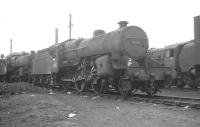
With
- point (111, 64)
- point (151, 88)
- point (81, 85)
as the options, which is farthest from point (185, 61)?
point (111, 64)

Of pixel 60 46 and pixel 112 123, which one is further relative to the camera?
pixel 60 46

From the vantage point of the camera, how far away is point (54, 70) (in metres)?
19.1

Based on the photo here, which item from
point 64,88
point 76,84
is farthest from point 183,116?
point 64,88

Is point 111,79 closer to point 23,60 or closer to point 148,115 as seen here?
point 148,115

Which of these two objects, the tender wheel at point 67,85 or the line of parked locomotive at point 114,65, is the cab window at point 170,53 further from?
the tender wheel at point 67,85

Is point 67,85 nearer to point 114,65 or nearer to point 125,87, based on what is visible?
point 114,65

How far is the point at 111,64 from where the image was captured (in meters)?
13.0

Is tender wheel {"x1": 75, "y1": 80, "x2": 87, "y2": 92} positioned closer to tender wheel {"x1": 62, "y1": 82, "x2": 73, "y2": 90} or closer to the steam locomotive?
the steam locomotive

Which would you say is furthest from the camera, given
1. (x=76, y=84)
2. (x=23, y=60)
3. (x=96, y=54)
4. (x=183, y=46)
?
(x=23, y=60)

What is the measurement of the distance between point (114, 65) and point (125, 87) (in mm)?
1085

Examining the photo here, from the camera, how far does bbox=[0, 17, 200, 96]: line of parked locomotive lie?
1273 centimetres

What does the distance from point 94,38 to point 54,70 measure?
4.78m

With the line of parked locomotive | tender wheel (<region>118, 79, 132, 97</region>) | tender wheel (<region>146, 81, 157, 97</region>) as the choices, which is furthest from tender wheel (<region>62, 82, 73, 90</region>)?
tender wheel (<region>146, 81, 157, 97</region>)

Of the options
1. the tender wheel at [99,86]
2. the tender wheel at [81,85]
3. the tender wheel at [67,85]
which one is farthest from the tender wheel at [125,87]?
the tender wheel at [67,85]
